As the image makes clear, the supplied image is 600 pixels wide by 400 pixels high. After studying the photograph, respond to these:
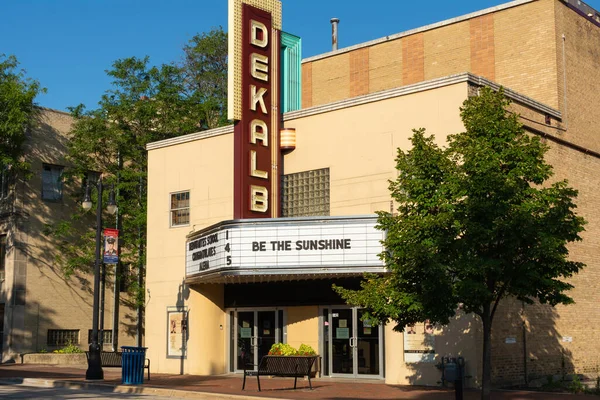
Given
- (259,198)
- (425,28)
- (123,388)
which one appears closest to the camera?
(123,388)

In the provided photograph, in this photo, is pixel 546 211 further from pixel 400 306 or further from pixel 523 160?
pixel 400 306

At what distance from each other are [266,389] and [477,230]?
8546mm

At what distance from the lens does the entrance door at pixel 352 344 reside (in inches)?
973

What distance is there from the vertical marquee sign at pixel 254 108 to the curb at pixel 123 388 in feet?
19.9

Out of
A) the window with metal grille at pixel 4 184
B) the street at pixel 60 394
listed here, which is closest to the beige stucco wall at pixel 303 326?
the street at pixel 60 394

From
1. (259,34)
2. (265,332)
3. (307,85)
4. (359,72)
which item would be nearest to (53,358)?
(265,332)

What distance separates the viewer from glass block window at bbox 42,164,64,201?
39125 millimetres

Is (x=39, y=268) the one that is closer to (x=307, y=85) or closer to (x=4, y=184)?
(x=4, y=184)

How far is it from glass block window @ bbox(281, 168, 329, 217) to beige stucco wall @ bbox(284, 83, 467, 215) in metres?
0.27

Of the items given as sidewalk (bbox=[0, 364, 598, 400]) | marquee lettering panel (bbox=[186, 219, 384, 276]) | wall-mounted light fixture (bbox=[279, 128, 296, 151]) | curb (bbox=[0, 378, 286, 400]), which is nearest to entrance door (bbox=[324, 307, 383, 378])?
sidewalk (bbox=[0, 364, 598, 400])

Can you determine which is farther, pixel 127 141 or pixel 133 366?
pixel 127 141

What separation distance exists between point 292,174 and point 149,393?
879 centimetres

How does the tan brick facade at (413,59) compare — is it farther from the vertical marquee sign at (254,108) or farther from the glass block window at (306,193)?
Answer: the glass block window at (306,193)

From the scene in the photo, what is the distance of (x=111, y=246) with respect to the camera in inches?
1036
